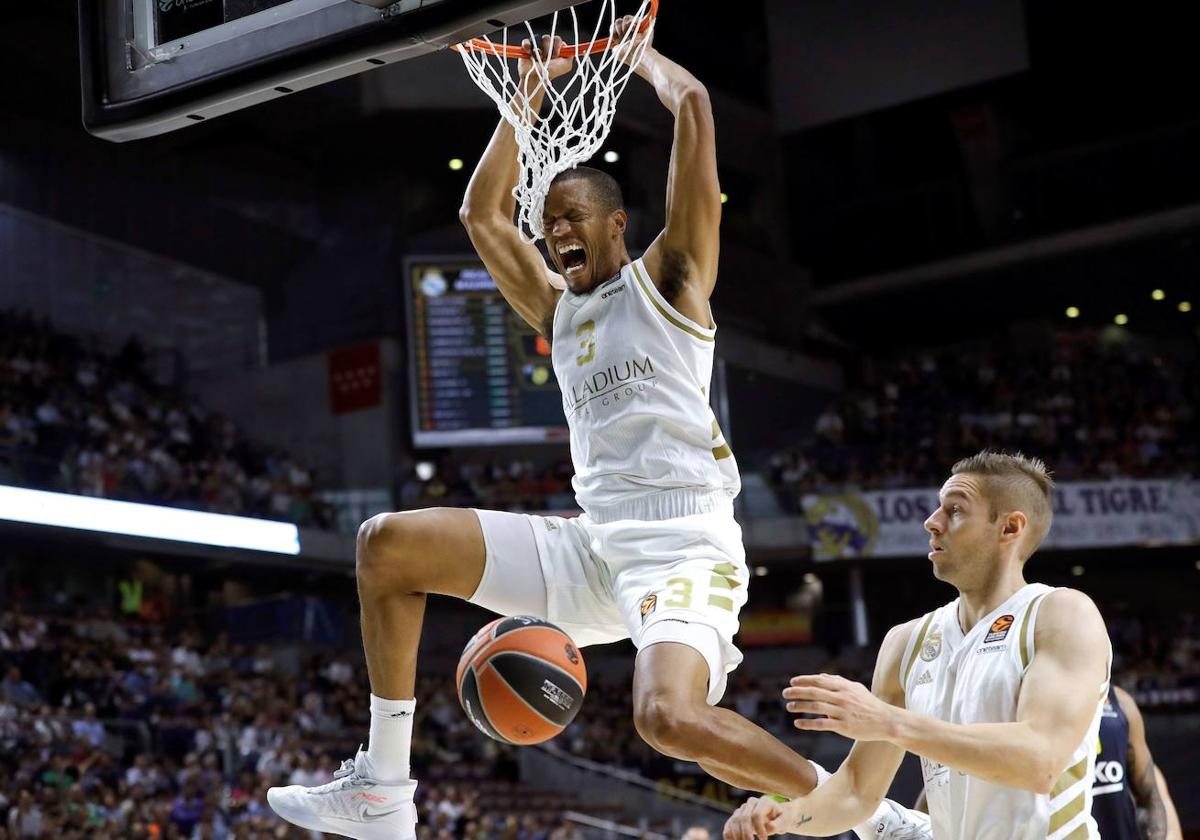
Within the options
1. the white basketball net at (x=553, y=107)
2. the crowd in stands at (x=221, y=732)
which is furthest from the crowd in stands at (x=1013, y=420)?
the white basketball net at (x=553, y=107)

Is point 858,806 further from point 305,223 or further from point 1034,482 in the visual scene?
point 305,223

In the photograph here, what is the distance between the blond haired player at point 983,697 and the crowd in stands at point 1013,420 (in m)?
19.0

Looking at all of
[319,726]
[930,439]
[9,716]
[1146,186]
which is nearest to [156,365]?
[319,726]

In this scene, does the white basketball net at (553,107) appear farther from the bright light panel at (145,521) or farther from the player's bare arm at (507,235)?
the bright light panel at (145,521)

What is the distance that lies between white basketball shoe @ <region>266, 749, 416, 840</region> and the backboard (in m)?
2.10

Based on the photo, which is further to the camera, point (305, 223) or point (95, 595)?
point (305, 223)

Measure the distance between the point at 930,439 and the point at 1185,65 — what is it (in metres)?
8.84

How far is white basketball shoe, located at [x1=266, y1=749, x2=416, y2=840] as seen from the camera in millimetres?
4574

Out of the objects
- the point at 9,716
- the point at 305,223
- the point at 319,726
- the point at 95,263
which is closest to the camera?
the point at 9,716

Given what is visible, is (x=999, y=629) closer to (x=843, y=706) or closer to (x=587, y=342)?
(x=843, y=706)

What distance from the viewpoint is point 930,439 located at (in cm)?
2514

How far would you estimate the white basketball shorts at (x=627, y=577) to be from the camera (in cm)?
455

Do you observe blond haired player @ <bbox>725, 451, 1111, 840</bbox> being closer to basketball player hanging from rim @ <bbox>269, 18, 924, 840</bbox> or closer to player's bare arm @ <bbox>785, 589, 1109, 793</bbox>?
player's bare arm @ <bbox>785, 589, 1109, 793</bbox>

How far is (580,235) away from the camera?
194 inches
